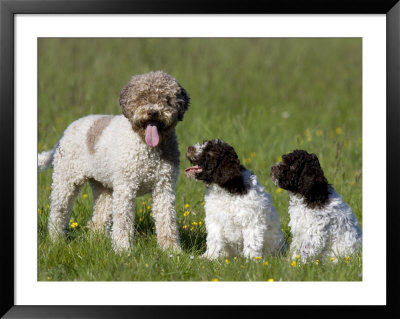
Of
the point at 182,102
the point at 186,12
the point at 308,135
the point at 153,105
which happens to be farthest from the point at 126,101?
the point at 308,135

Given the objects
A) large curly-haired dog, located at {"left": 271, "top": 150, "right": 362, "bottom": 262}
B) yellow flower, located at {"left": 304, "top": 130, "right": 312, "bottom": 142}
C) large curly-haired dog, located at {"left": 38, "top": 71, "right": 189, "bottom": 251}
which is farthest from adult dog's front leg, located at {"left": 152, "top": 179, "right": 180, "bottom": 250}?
yellow flower, located at {"left": 304, "top": 130, "right": 312, "bottom": 142}

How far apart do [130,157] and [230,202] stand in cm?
129

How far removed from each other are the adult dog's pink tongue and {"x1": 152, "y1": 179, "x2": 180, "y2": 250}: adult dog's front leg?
0.59m

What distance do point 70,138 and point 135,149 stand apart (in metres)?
1.21

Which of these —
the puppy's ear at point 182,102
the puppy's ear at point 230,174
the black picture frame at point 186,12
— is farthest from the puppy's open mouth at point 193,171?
the black picture frame at point 186,12

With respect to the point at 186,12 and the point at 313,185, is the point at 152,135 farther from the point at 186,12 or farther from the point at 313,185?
the point at 313,185

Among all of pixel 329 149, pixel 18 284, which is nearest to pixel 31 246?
pixel 18 284

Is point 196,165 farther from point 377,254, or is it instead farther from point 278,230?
point 377,254

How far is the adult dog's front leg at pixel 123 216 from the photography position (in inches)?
304

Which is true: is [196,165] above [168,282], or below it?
above

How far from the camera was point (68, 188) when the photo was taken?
27.7ft

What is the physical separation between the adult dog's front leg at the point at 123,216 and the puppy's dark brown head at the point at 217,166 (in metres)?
0.83

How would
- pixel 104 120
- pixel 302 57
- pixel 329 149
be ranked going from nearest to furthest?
pixel 104 120 < pixel 329 149 < pixel 302 57

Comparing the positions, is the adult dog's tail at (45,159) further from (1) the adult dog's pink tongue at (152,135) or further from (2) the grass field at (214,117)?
(1) the adult dog's pink tongue at (152,135)
